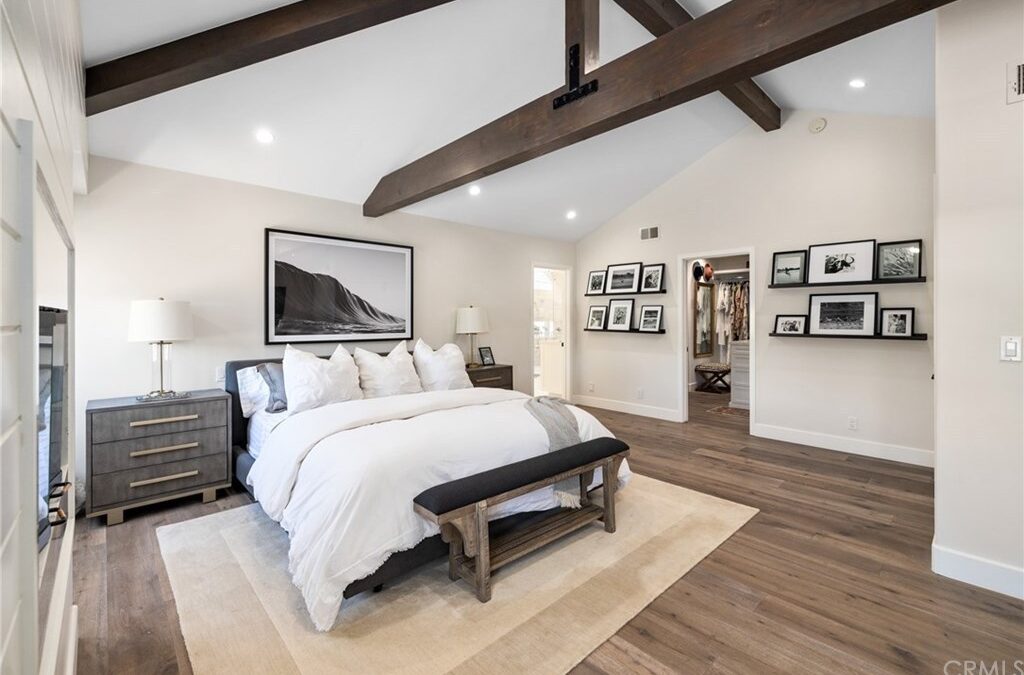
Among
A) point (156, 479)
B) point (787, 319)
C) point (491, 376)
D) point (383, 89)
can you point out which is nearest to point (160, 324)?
point (156, 479)

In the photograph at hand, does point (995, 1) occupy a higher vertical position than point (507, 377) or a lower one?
higher

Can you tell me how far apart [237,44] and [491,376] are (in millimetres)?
3698

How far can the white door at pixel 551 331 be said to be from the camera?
703cm

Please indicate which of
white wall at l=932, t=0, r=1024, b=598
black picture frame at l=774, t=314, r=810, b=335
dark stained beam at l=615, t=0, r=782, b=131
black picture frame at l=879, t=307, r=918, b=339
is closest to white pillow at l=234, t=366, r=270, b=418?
dark stained beam at l=615, t=0, r=782, b=131

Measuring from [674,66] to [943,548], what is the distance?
2.77 m

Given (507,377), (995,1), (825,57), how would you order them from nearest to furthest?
(995,1)
(825,57)
(507,377)

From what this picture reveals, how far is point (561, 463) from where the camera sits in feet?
8.38

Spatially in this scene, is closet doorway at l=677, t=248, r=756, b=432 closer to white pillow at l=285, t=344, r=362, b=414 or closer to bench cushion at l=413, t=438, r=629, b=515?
bench cushion at l=413, t=438, r=629, b=515

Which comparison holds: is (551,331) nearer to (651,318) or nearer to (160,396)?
(651,318)

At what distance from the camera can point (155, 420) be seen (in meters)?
3.08

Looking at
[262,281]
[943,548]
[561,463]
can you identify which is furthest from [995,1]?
[262,281]

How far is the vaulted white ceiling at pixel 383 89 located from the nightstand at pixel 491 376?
7.05 feet

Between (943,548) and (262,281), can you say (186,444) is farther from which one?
(943,548)

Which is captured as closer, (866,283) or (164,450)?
(164,450)
